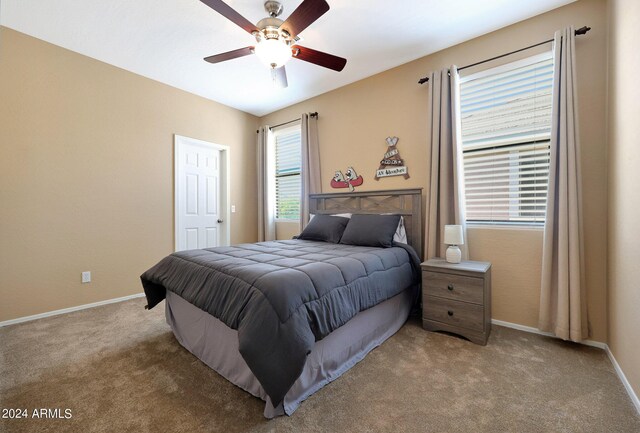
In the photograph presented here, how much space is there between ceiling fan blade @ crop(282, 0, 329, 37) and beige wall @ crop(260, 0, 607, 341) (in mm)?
1714

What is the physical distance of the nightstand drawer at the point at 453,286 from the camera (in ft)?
7.33

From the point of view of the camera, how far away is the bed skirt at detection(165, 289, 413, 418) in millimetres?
1592

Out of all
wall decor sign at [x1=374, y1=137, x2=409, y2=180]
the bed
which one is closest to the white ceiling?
wall decor sign at [x1=374, y1=137, x2=409, y2=180]

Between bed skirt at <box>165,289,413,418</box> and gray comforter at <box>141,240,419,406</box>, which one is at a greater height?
gray comforter at <box>141,240,419,406</box>

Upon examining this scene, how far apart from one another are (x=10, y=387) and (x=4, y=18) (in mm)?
3089

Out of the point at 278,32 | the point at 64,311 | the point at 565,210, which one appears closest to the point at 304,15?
the point at 278,32

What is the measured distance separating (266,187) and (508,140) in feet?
11.2

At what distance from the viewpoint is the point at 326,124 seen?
13.4 ft

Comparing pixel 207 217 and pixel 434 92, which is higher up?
pixel 434 92

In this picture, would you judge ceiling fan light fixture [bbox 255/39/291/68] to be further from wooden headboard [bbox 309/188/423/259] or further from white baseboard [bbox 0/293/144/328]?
white baseboard [bbox 0/293/144/328]

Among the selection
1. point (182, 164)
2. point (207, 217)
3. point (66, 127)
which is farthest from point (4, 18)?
point (207, 217)

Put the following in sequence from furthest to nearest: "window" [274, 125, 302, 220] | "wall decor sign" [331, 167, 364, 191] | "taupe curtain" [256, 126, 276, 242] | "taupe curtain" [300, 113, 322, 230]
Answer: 1. "taupe curtain" [256, 126, 276, 242]
2. "window" [274, 125, 302, 220]
3. "taupe curtain" [300, 113, 322, 230]
4. "wall decor sign" [331, 167, 364, 191]

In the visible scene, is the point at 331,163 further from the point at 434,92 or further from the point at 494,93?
the point at 494,93

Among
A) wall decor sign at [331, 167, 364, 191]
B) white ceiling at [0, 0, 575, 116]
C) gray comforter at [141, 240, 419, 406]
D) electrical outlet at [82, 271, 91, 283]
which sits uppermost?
white ceiling at [0, 0, 575, 116]
